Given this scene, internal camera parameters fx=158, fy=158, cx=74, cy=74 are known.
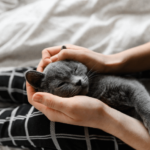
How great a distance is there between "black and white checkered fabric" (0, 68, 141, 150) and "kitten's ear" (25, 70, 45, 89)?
0.22m

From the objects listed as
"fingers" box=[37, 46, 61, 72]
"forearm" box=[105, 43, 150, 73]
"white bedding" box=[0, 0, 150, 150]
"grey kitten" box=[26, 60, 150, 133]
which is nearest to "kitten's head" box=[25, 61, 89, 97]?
"grey kitten" box=[26, 60, 150, 133]

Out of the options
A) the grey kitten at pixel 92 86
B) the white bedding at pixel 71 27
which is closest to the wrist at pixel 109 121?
the grey kitten at pixel 92 86

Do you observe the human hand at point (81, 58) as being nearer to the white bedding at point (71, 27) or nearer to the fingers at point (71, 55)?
the fingers at point (71, 55)

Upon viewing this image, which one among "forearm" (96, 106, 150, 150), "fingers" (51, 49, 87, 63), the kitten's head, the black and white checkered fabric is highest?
"fingers" (51, 49, 87, 63)

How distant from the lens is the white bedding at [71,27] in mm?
1182

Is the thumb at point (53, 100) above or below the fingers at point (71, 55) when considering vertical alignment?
below

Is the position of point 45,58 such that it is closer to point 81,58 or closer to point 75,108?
point 81,58

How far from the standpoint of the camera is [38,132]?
0.89 m

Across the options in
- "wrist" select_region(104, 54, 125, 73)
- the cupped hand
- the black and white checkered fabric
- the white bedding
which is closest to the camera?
the cupped hand

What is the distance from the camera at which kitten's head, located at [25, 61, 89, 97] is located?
2.49 ft

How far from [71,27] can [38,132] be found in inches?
31.3

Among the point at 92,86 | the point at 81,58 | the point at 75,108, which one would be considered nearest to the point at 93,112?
the point at 75,108

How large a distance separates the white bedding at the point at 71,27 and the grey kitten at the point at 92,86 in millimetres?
407

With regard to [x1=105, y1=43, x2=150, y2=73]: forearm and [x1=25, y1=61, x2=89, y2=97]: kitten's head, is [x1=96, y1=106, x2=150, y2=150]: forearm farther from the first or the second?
[x1=105, y1=43, x2=150, y2=73]: forearm
